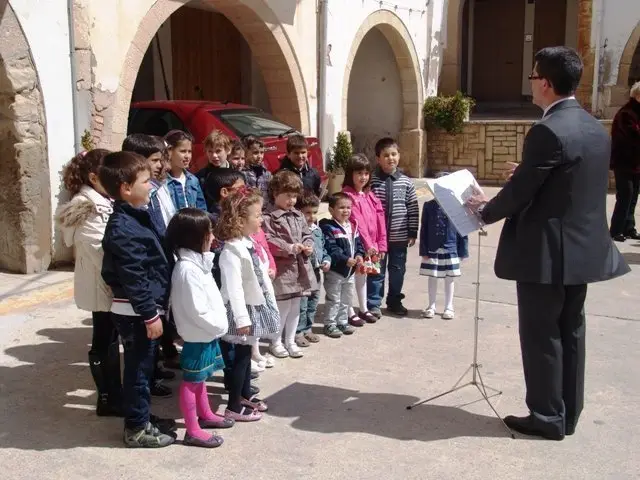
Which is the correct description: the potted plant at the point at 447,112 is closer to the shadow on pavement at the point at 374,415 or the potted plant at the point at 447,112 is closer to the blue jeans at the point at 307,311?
the blue jeans at the point at 307,311

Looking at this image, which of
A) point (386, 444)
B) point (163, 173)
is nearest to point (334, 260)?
point (163, 173)

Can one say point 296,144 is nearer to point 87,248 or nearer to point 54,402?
point 87,248

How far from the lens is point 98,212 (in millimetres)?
3781

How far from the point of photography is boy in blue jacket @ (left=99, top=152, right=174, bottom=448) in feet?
10.8

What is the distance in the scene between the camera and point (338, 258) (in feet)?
16.9

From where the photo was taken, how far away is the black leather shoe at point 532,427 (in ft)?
11.6

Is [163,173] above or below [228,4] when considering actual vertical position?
below

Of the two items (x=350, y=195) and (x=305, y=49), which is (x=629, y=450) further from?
(x=305, y=49)

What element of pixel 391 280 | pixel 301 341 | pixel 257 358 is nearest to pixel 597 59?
pixel 391 280

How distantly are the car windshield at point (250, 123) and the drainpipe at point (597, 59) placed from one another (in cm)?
767

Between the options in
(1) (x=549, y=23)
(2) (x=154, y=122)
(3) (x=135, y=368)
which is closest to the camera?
(3) (x=135, y=368)

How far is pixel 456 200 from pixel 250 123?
5202 mm

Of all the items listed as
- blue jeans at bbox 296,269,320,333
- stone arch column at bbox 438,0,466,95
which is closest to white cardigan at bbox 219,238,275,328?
blue jeans at bbox 296,269,320,333

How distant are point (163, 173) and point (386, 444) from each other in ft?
6.41
